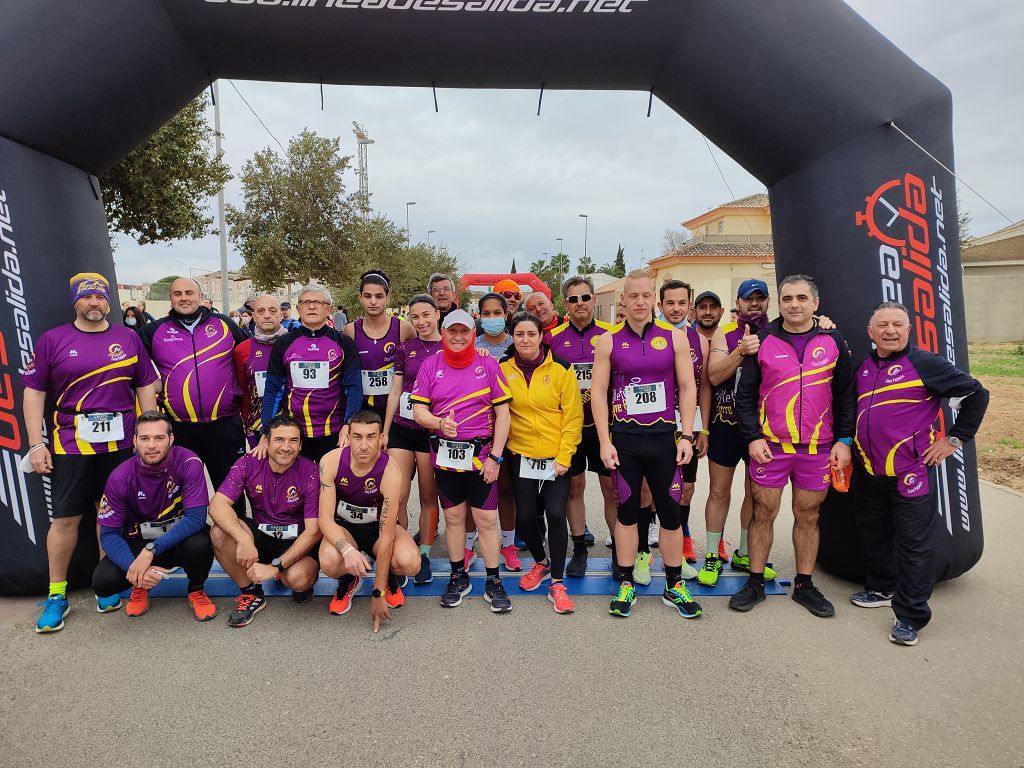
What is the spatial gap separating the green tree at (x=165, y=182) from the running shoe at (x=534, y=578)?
8.51 m

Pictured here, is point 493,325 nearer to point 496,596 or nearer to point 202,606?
point 496,596

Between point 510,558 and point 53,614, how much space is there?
2839 millimetres

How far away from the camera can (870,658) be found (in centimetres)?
296

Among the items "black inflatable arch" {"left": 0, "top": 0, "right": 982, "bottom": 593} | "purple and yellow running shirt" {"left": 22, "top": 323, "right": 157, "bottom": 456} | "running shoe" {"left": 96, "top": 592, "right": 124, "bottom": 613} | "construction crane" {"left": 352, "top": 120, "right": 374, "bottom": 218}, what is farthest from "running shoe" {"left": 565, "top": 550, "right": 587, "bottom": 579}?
"construction crane" {"left": 352, "top": 120, "right": 374, "bottom": 218}

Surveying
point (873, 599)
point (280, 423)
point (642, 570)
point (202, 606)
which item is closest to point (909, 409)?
point (873, 599)

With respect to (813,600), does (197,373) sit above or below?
above

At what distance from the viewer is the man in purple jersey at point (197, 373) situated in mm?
3861

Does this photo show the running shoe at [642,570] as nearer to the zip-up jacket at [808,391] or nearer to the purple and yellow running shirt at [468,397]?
the zip-up jacket at [808,391]

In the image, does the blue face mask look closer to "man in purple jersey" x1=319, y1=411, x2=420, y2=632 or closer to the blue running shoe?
"man in purple jersey" x1=319, y1=411, x2=420, y2=632

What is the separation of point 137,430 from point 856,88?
488 centimetres

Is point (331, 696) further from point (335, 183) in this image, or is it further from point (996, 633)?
point (335, 183)

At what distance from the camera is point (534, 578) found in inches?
150

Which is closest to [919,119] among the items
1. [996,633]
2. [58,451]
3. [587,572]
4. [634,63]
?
[634,63]

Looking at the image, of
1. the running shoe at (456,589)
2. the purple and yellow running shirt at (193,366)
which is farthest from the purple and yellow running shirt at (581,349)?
the purple and yellow running shirt at (193,366)
